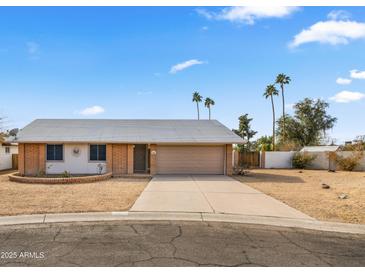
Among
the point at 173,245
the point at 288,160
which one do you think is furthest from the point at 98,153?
the point at 288,160

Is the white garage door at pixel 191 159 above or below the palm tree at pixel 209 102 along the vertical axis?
below

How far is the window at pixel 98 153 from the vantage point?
64.1ft

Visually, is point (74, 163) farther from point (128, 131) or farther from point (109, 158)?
point (128, 131)

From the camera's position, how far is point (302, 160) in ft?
90.6

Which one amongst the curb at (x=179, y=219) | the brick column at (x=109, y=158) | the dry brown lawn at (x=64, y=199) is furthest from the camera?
the brick column at (x=109, y=158)

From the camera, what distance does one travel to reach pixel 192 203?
1002 centimetres

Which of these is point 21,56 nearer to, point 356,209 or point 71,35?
point 71,35

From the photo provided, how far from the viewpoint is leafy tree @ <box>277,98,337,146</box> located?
4728 centimetres

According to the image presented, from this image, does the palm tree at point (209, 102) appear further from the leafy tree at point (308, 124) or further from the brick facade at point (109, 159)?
the brick facade at point (109, 159)

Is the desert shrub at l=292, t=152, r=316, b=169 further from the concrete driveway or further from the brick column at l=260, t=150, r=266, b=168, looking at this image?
the concrete driveway

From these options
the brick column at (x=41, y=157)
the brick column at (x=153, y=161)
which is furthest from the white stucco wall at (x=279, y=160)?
the brick column at (x=41, y=157)

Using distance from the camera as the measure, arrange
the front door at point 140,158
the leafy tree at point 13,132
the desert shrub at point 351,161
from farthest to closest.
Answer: the desert shrub at point 351,161 → the leafy tree at point 13,132 → the front door at point 140,158

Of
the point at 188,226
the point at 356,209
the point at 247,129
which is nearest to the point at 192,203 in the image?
the point at 188,226

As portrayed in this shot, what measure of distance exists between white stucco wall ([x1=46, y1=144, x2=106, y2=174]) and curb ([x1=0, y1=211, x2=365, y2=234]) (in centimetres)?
1143
